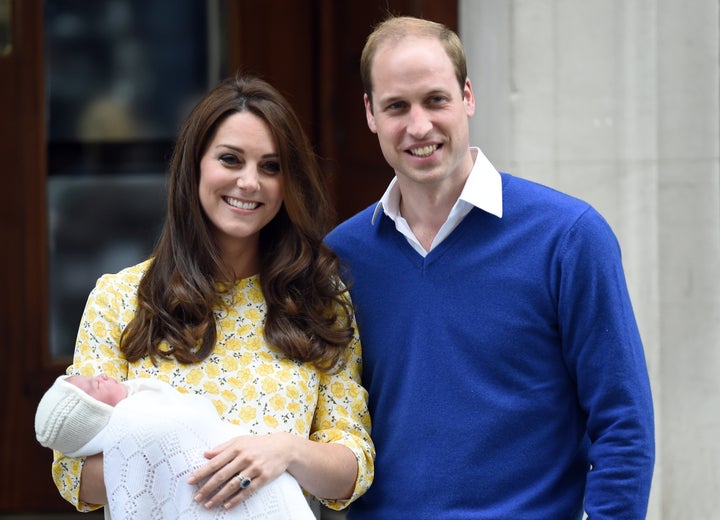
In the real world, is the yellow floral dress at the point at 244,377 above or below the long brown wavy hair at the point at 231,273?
below

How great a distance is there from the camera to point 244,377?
117 inches

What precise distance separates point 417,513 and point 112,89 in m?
2.93

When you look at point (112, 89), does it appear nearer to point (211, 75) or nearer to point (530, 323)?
point (211, 75)

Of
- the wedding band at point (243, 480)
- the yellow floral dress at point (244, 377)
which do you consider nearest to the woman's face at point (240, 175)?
the yellow floral dress at point (244, 377)

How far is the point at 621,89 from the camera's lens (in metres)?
4.18

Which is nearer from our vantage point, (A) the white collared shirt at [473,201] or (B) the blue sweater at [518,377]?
(B) the blue sweater at [518,377]

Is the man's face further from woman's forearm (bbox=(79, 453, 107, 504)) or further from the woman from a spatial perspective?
woman's forearm (bbox=(79, 453, 107, 504))

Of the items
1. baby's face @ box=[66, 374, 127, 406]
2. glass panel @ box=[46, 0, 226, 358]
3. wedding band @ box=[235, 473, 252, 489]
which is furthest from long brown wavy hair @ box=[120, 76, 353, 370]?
glass panel @ box=[46, 0, 226, 358]

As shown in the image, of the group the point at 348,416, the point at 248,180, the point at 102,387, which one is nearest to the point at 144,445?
the point at 102,387

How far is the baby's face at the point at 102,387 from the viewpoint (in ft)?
9.15

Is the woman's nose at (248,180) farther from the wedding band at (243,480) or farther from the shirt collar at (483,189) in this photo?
the wedding band at (243,480)

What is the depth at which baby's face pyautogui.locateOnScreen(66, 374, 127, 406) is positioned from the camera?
2789 mm

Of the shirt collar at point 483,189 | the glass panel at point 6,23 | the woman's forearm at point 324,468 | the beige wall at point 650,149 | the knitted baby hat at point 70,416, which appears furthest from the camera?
the glass panel at point 6,23

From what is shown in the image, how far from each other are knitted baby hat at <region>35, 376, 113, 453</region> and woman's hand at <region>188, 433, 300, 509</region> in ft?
0.80
